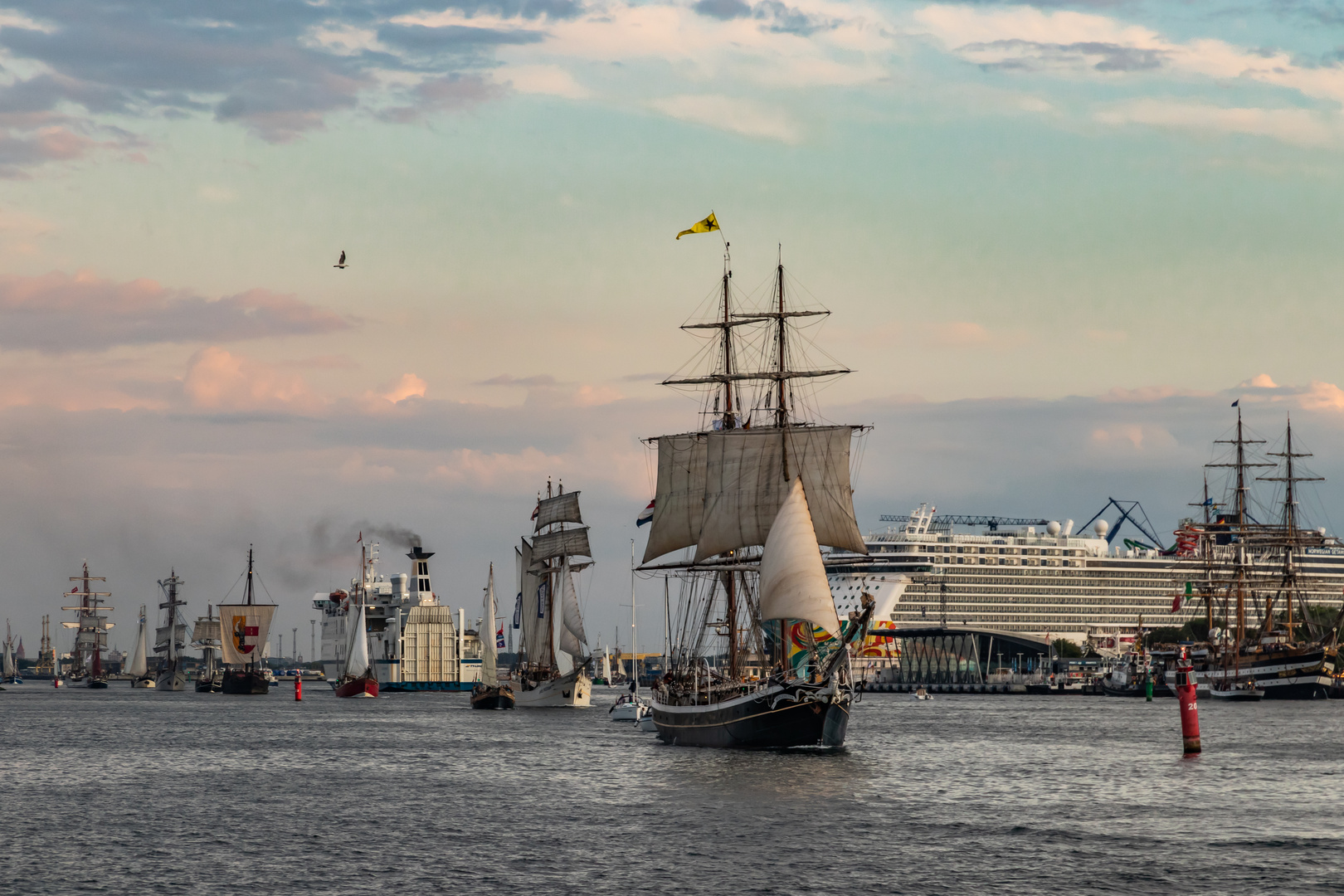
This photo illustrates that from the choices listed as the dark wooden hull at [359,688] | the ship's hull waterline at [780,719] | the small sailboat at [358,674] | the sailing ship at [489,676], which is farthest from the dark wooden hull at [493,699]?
the ship's hull waterline at [780,719]

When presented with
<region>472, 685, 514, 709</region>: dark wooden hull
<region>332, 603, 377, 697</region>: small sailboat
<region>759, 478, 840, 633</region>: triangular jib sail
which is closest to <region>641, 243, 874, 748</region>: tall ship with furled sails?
<region>759, 478, 840, 633</region>: triangular jib sail

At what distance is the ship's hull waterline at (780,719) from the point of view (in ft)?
226

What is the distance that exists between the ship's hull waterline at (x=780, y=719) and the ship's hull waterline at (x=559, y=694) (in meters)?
60.9

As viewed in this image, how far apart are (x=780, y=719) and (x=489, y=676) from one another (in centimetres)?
8235

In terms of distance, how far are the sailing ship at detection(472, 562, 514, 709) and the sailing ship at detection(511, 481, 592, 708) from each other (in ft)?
5.74

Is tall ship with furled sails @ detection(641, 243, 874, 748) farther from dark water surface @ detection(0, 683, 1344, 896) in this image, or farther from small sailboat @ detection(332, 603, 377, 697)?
small sailboat @ detection(332, 603, 377, 697)

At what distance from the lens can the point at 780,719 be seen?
226ft

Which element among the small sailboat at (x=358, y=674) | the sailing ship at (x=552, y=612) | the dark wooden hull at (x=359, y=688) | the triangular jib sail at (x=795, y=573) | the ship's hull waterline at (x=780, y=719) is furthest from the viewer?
the dark wooden hull at (x=359, y=688)

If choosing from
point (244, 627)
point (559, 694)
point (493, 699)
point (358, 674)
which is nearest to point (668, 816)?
point (559, 694)

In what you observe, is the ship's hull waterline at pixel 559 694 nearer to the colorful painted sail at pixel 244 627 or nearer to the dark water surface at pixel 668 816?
the dark water surface at pixel 668 816

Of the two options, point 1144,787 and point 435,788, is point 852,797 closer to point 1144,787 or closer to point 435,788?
point 1144,787

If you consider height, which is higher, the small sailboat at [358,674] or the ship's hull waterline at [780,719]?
the ship's hull waterline at [780,719]

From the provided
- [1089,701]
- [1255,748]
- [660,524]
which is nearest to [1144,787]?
[1255,748]

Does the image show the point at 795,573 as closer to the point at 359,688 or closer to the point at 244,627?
the point at 359,688
